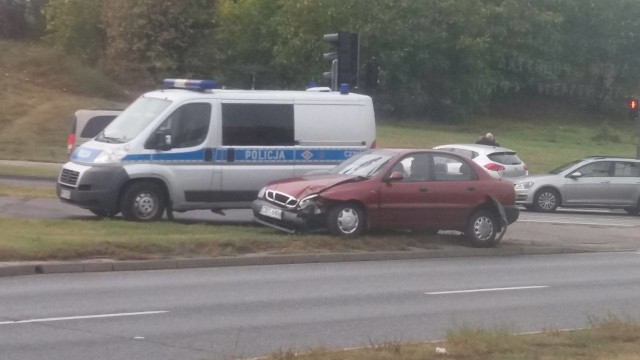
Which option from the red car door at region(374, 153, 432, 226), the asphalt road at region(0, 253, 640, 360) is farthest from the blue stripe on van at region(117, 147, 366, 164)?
the asphalt road at region(0, 253, 640, 360)

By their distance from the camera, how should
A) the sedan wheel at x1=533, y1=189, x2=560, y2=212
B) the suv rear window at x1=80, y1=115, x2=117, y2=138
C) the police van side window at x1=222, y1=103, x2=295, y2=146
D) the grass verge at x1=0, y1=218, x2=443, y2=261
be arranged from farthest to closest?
1. the sedan wheel at x1=533, y1=189, x2=560, y2=212
2. the suv rear window at x1=80, y1=115, x2=117, y2=138
3. the police van side window at x1=222, y1=103, x2=295, y2=146
4. the grass verge at x1=0, y1=218, x2=443, y2=261

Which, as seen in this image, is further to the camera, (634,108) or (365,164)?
(634,108)

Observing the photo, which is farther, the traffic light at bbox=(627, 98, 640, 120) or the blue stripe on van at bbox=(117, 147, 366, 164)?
the traffic light at bbox=(627, 98, 640, 120)

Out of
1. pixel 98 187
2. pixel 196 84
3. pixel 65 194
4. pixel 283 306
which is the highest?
pixel 196 84

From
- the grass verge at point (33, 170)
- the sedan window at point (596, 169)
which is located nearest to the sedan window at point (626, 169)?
the sedan window at point (596, 169)

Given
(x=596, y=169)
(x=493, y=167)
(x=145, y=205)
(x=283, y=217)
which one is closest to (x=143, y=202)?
(x=145, y=205)

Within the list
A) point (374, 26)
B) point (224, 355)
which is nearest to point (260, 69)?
point (374, 26)

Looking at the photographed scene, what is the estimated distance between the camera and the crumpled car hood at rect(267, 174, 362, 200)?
18.1m

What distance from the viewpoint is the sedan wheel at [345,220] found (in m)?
18.1

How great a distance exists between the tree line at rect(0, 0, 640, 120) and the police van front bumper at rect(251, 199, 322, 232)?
3448cm

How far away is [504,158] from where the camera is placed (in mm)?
31188

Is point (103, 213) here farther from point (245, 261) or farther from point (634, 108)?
point (634, 108)

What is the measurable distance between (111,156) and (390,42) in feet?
147

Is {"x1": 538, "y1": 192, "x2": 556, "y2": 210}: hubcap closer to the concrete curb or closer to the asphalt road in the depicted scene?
the concrete curb
